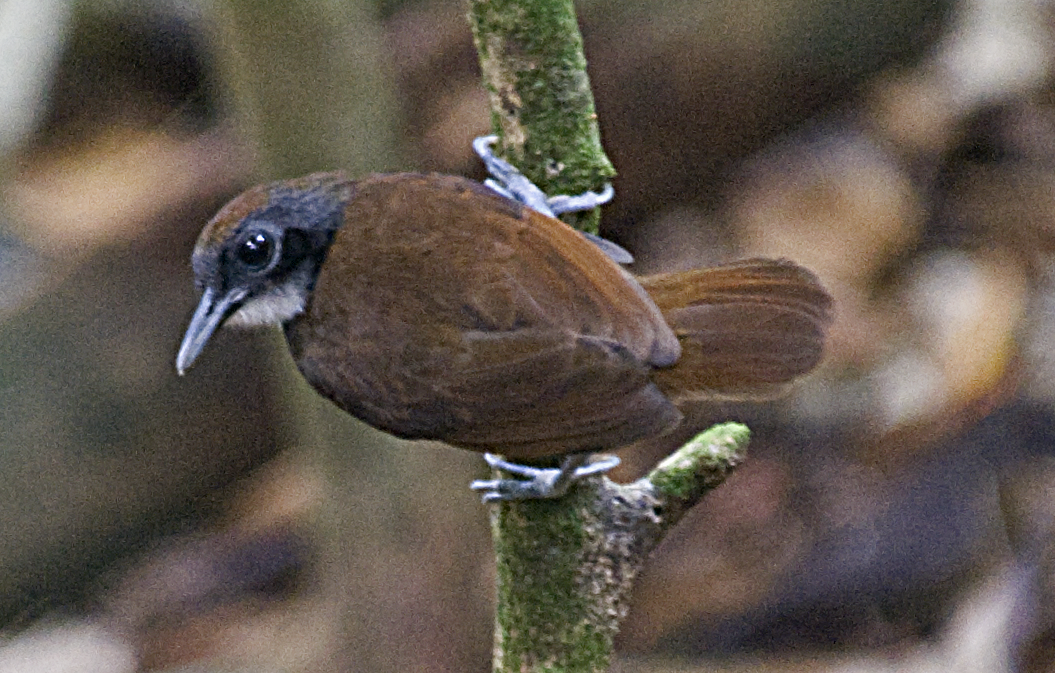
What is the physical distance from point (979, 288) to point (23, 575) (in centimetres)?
258

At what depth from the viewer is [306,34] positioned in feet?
6.81

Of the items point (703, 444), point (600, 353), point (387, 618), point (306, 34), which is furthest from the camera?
point (387, 618)

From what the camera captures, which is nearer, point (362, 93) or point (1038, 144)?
point (362, 93)

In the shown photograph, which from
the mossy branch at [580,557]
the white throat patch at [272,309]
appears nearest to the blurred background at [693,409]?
the mossy branch at [580,557]

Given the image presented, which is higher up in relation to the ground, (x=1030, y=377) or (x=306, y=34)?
(x=306, y=34)

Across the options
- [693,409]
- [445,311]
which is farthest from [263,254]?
[693,409]

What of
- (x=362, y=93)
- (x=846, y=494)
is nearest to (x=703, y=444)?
(x=362, y=93)

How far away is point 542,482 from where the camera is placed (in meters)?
1.49

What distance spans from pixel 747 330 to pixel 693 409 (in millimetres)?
1689

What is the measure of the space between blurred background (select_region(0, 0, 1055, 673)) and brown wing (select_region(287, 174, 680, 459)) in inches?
47.9

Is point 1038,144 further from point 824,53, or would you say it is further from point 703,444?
point 703,444

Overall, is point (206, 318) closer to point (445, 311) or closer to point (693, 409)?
point (445, 311)

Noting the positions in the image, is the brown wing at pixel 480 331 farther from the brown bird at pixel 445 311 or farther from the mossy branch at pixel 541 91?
the mossy branch at pixel 541 91

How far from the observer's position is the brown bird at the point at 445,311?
1.33 m
